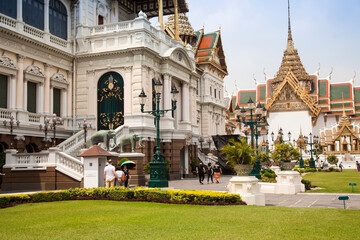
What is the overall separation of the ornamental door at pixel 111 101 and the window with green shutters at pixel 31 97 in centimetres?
517

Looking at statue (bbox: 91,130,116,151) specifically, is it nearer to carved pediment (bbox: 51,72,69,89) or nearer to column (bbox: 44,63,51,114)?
column (bbox: 44,63,51,114)

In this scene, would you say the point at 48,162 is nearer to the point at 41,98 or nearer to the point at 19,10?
the point at 41,98

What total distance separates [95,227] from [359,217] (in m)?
6.39

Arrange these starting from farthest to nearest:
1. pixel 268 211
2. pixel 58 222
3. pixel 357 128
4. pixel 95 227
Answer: pixel 357 128 < pixel 268 211 < pixel 58 222 < pixel 95 227

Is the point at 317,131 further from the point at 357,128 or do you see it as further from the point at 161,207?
the point at 161,207

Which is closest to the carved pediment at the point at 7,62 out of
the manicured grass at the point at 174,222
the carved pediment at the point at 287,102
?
the manicured grass at the point at 174,222

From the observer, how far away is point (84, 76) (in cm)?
3241

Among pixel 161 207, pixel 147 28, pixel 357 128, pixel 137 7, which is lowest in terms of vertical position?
pixel 161 207

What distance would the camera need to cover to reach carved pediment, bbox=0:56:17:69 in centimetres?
2598

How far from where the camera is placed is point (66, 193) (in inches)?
618

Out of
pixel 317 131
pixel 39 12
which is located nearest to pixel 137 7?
pixel 39 12

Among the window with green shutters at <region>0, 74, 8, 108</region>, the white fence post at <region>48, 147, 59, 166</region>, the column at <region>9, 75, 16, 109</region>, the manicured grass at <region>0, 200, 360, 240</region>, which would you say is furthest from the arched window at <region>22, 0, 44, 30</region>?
the manicured grass at <region>0, 200, 360, 240</region>

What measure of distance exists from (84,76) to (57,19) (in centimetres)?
457

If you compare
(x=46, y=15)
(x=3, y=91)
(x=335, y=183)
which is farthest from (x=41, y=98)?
(x=335, y=183)
